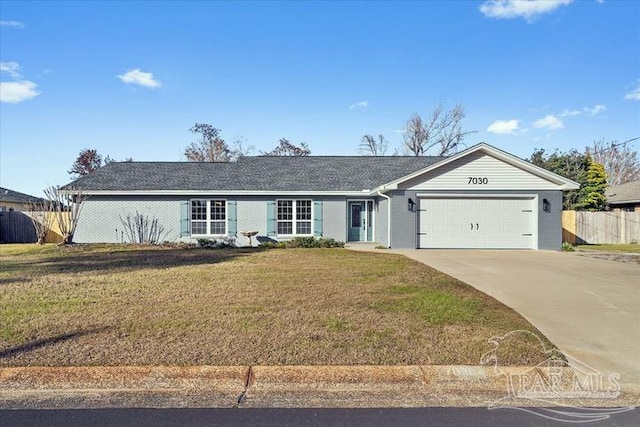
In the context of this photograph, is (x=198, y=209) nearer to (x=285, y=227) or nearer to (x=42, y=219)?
(x=285, y=227)

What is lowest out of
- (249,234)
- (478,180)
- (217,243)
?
(217,243)

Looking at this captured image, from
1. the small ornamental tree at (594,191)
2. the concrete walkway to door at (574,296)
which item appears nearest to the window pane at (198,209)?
the concrete walkway to door at (574,296)

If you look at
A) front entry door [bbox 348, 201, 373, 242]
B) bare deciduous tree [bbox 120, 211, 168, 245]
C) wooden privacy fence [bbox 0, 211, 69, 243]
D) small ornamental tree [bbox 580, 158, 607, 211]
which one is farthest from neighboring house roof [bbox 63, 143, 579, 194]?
small ornamental tree [bbox 580, 158, 607, 211]

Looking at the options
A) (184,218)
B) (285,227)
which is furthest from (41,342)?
(285,227)

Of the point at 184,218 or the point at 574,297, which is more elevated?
the point at 184,218

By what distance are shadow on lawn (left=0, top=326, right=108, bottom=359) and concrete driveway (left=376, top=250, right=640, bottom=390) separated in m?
5.91

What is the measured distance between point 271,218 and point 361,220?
4.42 meters

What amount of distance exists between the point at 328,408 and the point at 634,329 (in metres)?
4.84

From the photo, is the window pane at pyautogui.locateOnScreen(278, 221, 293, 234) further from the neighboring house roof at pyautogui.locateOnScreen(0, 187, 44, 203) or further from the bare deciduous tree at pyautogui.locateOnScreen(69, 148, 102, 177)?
the bare deciduous tree at pyautogui.locateOnScreen(69, 148, 102, 177)

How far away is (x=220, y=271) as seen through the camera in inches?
403

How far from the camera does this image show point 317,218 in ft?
62.9

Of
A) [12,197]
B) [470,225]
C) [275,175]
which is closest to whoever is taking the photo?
[470,225]

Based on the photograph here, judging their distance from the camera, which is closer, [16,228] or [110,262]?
[110,262]

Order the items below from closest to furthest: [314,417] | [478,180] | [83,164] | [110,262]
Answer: [314,417], [110,262], [478,180], [83,164]
